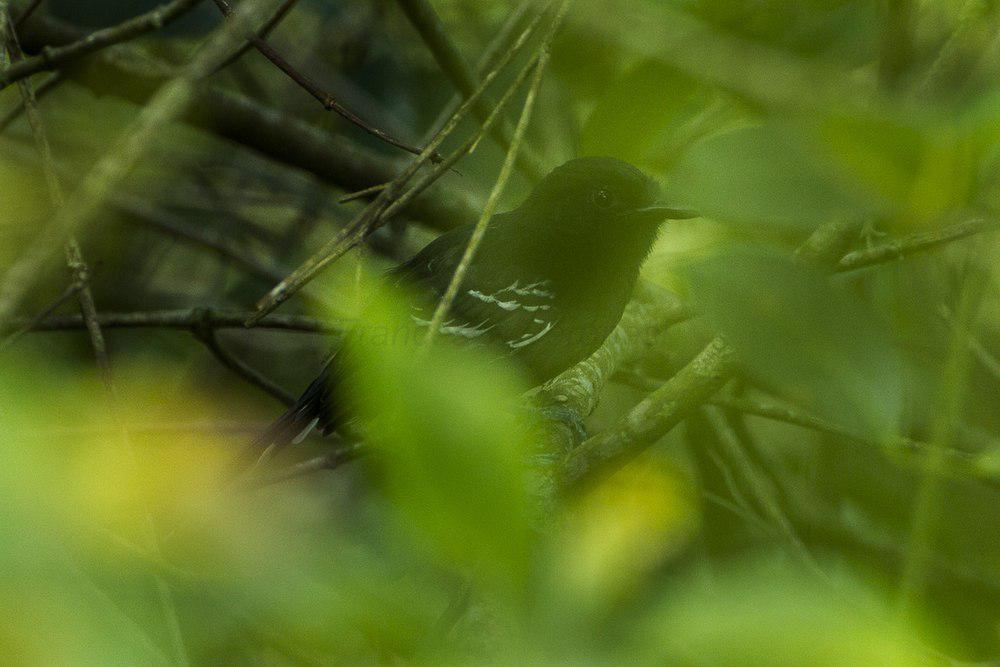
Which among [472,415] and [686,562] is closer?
[472,415]

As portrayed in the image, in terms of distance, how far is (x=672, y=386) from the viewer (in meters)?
1.89

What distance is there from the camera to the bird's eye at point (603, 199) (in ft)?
9.74

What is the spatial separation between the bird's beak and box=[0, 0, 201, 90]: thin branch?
152 centimetres

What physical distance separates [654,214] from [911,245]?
49.2 inches

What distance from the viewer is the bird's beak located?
2717 millimetres

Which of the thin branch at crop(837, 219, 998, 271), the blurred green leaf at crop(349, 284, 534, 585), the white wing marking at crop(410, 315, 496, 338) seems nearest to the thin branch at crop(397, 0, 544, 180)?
the white wing marking at crop(410, 315, 496, 338)

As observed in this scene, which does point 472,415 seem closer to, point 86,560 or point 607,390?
point 86,560

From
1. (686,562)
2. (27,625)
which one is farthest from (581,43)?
(27,625)

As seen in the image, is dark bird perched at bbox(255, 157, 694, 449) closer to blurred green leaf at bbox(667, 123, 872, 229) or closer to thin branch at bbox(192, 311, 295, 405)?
thin branch at bbox(192, 311, 295, 405)

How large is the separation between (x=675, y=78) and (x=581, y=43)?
38.7 inches

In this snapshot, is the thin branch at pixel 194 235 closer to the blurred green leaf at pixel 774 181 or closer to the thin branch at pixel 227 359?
the thin branch at pixel 227 359

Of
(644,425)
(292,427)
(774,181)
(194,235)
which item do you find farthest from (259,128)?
(774,181)

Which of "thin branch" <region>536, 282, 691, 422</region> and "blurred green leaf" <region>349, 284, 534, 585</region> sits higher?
"thin branch" <region>536, 282, 691, 422</region>

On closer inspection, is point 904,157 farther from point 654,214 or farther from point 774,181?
point 654,214
